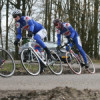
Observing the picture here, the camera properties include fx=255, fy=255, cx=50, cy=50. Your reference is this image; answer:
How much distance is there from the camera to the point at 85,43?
89.0 ft

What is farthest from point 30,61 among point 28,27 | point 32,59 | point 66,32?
point 66,32

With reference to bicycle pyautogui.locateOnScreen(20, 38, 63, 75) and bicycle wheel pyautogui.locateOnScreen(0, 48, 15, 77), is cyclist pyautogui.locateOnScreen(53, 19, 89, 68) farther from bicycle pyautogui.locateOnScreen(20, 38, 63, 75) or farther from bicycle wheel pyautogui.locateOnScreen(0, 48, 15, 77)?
bicycle wheel pyautogui.locateOnScreen(0, 48, 15, 77)

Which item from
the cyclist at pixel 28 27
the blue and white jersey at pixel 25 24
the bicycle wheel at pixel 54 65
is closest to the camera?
the cyclist at pixel 28 27

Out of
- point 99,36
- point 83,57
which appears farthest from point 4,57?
point 99,36

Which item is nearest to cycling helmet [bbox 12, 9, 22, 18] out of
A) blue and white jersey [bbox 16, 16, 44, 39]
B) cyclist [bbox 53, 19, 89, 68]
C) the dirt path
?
blue and white jersey [bbox 16, 16, 44, 39]

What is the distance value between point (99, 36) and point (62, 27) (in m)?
22.5

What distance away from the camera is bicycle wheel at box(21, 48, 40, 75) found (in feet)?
22.6

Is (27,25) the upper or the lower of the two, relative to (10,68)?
upper

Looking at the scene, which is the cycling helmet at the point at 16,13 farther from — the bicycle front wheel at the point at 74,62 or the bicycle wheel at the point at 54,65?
the bicycle front wheel at the point at 74,62

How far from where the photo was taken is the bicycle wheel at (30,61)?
A: 22.6 feet

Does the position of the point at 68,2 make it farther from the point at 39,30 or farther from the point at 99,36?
the point at 39,30

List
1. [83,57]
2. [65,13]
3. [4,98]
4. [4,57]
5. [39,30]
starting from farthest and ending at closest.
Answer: [65,13] < [83,57] < [39,30] < [4,57] < [4,98]

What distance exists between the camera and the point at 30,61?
276 inches

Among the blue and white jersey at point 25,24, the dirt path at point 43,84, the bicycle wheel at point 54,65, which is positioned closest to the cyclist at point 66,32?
the bicycle wheel at point 54,65
